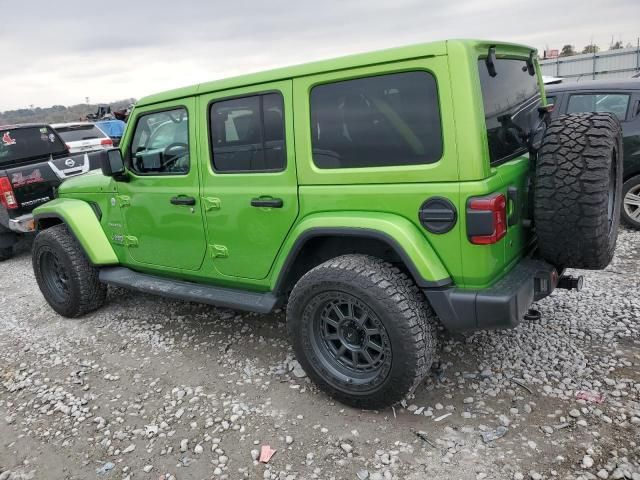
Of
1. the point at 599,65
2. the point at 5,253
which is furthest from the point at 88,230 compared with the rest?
the point at 599,65

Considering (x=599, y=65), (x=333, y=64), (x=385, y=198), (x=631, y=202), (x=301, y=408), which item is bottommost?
(x=301, y=408)

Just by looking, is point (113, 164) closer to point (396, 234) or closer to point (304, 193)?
→ point (304, 193)

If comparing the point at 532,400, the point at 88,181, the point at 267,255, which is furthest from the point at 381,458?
the point at 88,181

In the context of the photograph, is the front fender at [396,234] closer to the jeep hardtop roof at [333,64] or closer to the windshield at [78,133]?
the jeep hardtop roof at [333,64]

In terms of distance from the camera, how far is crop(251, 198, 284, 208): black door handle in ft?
9.96

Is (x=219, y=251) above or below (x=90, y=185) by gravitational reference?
below

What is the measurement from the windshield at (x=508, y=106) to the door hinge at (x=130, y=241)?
2895 millimetres

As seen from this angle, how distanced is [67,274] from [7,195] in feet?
9.48

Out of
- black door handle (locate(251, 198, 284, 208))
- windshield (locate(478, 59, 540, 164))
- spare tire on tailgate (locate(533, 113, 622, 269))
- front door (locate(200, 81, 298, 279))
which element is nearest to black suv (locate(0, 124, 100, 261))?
front door (locate(200, 81, 298, 279))

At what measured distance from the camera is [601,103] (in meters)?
5.80

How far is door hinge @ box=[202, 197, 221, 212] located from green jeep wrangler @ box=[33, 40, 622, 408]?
0.09 feet

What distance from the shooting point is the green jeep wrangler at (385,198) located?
8.07 feet

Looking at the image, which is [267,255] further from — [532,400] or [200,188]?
[532,400]

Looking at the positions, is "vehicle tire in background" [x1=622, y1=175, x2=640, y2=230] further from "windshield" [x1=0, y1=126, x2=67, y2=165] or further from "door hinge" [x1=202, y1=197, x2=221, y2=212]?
"windshield" [x1=0, y1=126, x2=67, y2=165]
